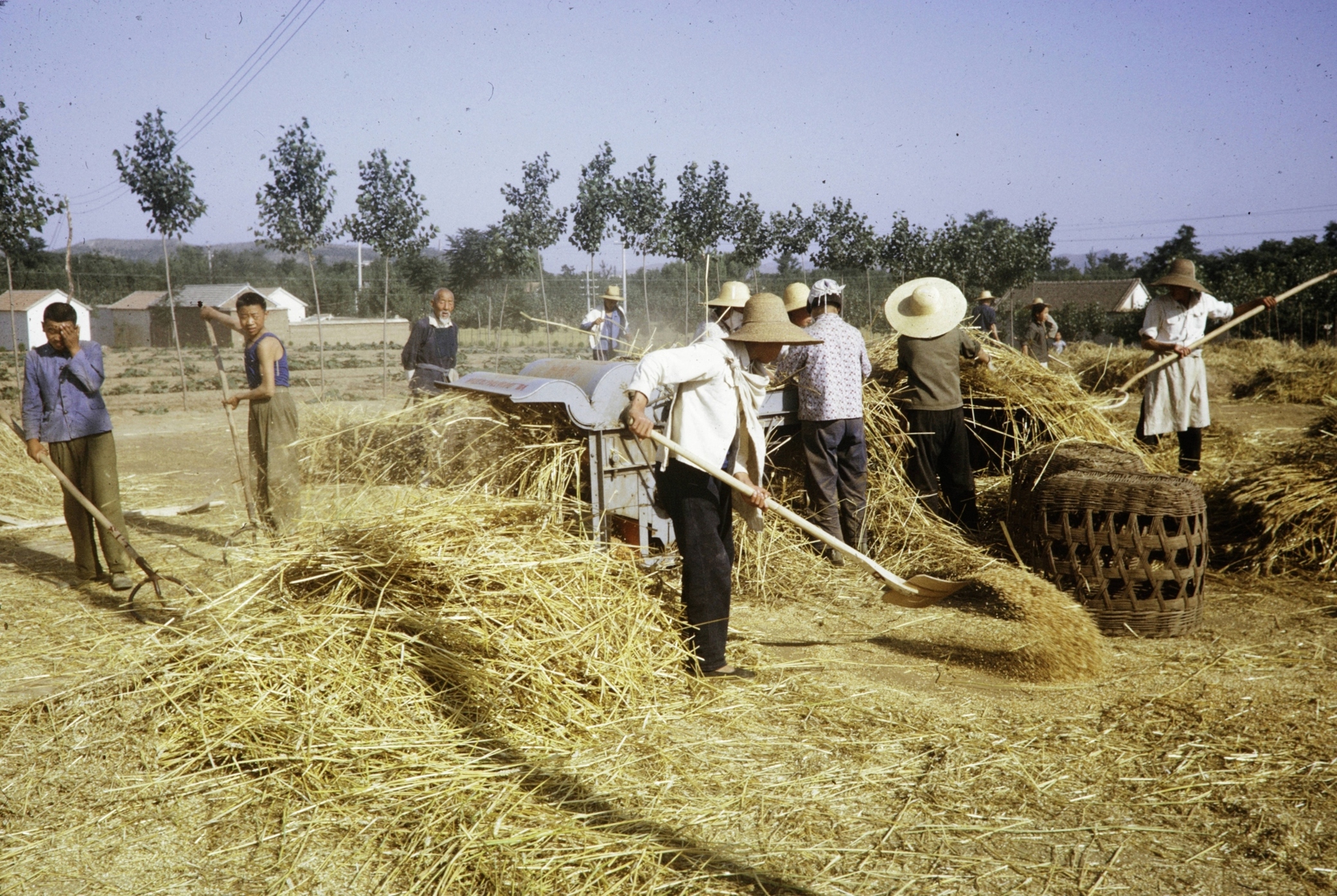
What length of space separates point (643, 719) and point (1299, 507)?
4.29 m

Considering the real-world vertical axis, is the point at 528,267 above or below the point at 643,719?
above

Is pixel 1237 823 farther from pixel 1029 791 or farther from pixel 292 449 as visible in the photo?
pixel 292 449

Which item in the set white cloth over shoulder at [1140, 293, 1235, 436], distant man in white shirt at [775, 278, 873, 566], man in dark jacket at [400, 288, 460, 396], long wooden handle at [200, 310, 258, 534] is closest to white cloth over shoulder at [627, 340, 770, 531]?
distant man in white shirt at [775, 278, 873, 566]

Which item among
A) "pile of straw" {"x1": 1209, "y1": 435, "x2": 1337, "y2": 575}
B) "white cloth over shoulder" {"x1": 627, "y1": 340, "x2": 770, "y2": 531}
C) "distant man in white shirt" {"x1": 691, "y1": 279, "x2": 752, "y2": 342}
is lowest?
"pile of straw" {"x1": 1209, "y1": 435, "x2": 1337, "y2": 575}

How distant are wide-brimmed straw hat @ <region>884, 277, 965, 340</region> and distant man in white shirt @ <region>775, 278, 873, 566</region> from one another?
1.29ft

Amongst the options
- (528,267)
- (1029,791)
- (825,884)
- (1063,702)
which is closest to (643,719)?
(825,884)

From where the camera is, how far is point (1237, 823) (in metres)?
2.87

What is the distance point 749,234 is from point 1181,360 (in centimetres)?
1749

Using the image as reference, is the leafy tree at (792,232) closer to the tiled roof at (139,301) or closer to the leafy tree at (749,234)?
the leafy tree at (749,234)

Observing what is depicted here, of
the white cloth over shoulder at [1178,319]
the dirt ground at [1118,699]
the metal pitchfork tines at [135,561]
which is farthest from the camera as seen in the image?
the white cloth over shoulder at [1178,319]

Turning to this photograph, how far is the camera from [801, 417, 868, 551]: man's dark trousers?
596 centimetres

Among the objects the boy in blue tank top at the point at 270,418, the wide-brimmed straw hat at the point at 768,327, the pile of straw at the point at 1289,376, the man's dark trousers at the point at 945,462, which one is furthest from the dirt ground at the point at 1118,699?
the pile of straw at the point at 1289,376

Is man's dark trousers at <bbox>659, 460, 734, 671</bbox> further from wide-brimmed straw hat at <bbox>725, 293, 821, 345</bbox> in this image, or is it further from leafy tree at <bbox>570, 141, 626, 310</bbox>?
leafy tree at <bbox>570, 141, 626, 310</bbox>

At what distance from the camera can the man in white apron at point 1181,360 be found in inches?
261
